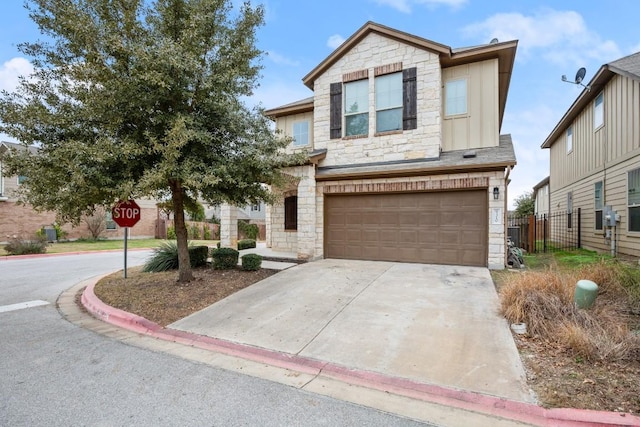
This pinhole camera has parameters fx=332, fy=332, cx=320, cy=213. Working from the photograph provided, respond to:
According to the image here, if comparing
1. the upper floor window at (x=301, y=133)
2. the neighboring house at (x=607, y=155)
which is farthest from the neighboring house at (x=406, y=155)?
the neighboring house at (x=607, y=155)

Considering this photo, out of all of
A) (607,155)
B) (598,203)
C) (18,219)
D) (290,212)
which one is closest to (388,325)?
(290,212)

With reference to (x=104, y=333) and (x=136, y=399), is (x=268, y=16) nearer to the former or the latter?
(x=104, y=333)

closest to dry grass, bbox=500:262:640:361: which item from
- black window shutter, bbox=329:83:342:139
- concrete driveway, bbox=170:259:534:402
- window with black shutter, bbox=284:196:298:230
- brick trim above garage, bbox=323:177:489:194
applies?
concrete driveway, bbox=170:259:534:402

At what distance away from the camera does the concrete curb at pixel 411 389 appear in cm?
298

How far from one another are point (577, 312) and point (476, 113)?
7.74 m

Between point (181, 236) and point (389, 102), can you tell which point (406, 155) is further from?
point (181, 236)

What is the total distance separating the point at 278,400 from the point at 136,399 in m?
1.44

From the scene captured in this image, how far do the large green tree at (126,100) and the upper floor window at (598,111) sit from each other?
13282 mm

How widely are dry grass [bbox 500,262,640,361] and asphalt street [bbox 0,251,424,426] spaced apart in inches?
106

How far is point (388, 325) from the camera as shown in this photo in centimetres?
528

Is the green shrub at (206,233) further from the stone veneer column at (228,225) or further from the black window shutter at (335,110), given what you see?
the black window shutter at (335,110)

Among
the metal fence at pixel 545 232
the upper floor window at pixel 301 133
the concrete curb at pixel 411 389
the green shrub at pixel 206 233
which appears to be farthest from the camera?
the green shrub at pixel 206 233

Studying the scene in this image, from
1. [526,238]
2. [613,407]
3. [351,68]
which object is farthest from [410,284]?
[526,238]

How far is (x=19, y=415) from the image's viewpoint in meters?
3.08
